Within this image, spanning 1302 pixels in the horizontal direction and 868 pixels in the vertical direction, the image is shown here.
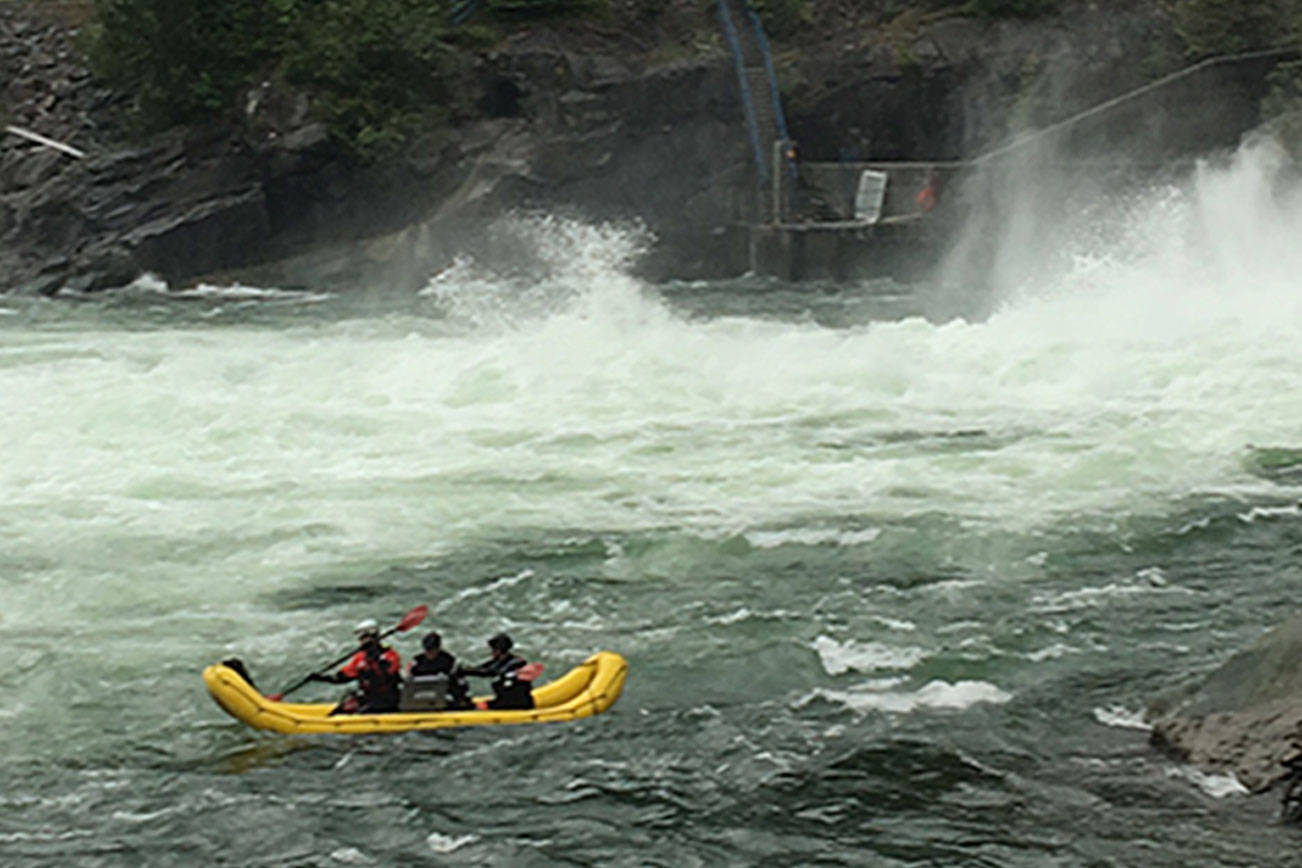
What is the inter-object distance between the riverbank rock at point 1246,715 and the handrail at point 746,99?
27.6 m

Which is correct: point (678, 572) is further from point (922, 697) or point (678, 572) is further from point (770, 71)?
point (770, 71)

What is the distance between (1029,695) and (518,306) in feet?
72.6

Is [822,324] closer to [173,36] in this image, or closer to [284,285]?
[284,285]

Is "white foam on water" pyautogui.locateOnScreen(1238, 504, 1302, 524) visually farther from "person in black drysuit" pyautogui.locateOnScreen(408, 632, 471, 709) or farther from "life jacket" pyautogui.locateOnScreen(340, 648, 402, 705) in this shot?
"life jacket" pyautogui.locateOnScreen(340, 648, 402, 705)

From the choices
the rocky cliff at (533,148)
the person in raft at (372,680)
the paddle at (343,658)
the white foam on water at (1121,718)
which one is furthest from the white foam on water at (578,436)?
the rocky cliff at (533,148)

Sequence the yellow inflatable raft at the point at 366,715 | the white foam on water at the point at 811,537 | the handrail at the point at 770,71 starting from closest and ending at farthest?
the yellow inflatable raft at the point at 366,715
the white foam on water at the point at 811,537
the handrail at the point at 770,71

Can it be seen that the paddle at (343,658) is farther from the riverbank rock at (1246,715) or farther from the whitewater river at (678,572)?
the riverbank rock at (1246,715)

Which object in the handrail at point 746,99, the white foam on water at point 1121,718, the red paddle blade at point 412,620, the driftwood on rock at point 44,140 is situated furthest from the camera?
the handrail at point 746,99

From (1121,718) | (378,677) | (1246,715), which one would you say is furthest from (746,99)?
(1246,715)

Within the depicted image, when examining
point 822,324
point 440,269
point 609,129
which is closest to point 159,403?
Answer: point 822,324

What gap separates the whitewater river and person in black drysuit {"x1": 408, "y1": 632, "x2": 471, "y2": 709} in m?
0.24

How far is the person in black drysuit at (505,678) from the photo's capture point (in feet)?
36.6

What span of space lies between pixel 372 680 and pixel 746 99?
28335 mm

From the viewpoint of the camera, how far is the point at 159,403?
20984 millimetres
